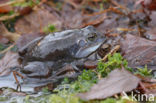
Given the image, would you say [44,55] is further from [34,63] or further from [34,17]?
[34,17]

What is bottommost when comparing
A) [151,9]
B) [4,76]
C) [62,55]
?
[4,76]

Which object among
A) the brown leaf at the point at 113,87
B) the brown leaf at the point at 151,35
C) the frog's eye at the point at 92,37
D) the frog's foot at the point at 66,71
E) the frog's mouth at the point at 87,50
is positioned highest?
the frog's eye at the point at 92,37

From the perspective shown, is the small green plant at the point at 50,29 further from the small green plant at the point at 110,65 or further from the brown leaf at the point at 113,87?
the brown leaf at the point at 113,87

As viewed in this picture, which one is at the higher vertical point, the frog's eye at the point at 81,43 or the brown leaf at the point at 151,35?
the brown leaf at the point at 151,35

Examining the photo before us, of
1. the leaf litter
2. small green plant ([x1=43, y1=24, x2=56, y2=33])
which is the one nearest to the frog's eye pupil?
the leaf litter

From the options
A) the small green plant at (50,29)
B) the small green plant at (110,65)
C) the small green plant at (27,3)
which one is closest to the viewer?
the small green plant at (110,65)

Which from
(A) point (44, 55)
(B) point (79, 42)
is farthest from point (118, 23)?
(A) point (44, 55)

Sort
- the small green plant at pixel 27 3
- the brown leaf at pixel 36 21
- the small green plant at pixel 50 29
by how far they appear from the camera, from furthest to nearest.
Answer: the small green plant at pixel 27 3, the brown leaf at pixel 36 21, the small green plant at pixel 50 29

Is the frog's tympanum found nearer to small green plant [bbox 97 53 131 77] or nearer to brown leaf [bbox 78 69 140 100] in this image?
small green plant [bbox 97 53 131 77]

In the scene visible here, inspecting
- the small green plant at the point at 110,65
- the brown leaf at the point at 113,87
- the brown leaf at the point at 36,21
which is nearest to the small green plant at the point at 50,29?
the brown leaf at the point at 36,21
